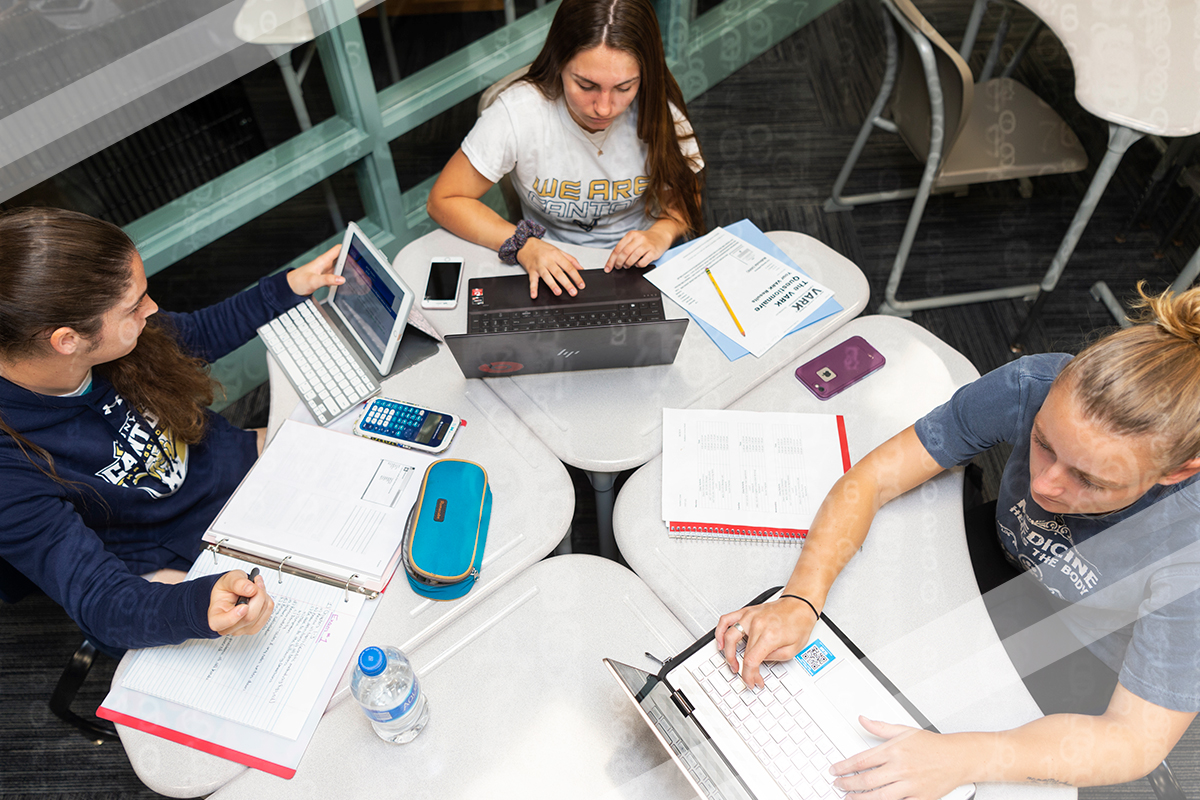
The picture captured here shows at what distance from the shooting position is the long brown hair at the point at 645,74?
4.82 feet

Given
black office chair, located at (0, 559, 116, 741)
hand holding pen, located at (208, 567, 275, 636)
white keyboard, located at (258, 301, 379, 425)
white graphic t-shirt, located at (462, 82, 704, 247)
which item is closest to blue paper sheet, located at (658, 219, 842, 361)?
white graphic t-shirt, located at (462, 82, 704, 247)

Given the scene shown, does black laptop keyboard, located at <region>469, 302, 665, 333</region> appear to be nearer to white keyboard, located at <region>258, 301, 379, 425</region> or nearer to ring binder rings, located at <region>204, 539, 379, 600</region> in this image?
white keyboard, located at <region>258, 301, 379, 425</region>

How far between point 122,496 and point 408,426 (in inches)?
19.3

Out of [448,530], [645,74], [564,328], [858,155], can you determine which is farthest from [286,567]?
[858,155]

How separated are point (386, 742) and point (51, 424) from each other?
725 millimetres

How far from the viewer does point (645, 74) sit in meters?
1.54

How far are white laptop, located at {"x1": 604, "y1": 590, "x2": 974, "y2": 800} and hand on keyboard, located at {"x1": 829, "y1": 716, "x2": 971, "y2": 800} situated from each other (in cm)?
2

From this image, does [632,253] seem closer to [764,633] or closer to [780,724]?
[764,633]

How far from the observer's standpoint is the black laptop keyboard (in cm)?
132

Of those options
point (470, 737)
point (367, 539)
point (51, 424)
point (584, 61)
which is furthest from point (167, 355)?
point (584, 61)

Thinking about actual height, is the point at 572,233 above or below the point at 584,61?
below

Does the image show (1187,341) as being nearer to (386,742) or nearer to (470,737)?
(470,737)

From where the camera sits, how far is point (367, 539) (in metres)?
1.19

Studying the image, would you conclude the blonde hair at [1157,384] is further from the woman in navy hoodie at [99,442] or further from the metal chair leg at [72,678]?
the metal chair leg at [72,678]
